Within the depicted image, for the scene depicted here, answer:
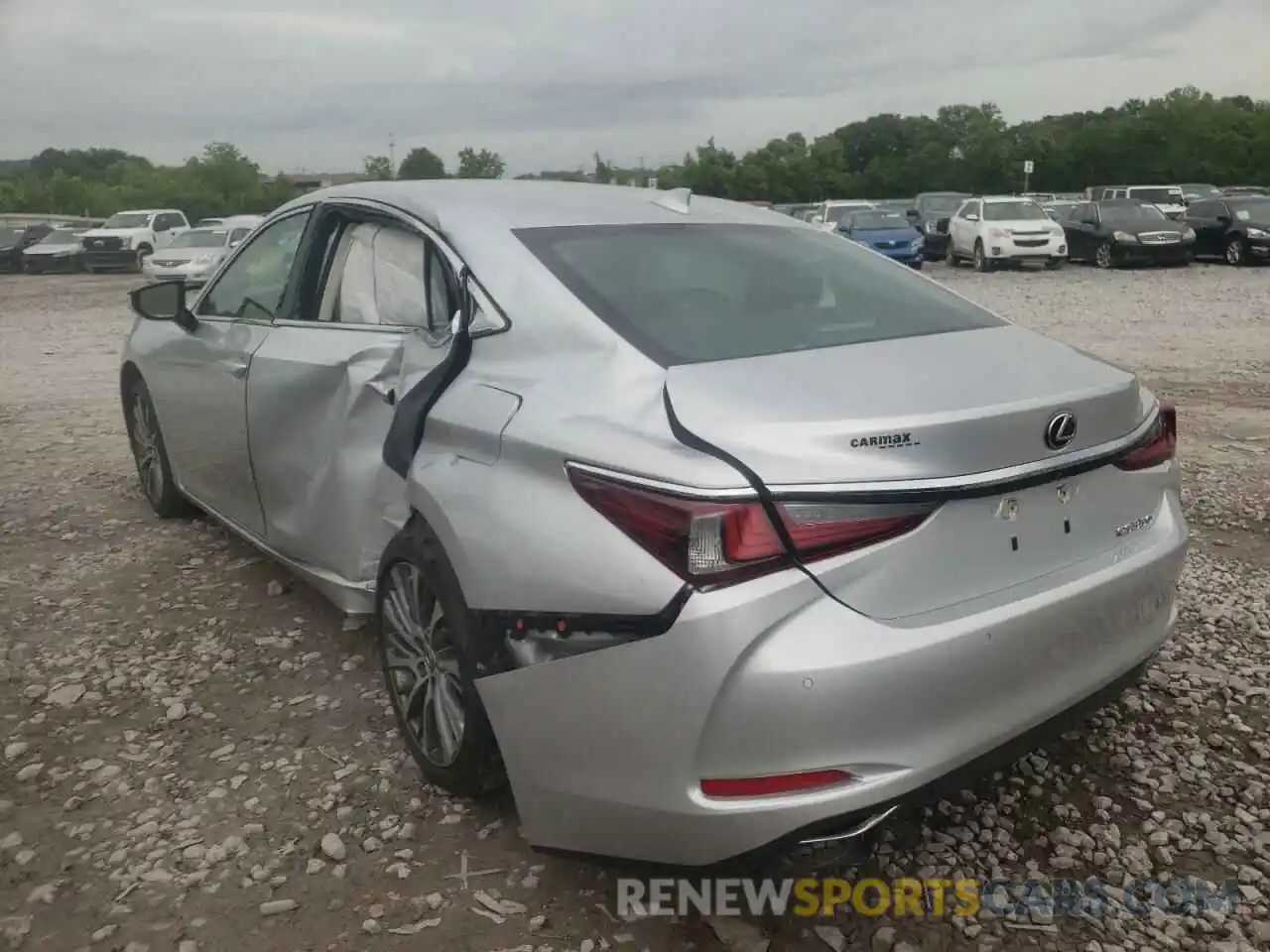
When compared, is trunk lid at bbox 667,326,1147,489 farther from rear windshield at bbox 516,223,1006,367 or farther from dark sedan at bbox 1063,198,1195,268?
dark sedan at bbox 1063,198,1195,268

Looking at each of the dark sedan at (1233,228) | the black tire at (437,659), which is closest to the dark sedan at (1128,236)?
the dark sedan at (1233,228)

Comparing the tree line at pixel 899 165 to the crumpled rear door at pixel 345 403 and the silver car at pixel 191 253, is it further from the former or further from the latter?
the crumpled rear door at pixel 345 403

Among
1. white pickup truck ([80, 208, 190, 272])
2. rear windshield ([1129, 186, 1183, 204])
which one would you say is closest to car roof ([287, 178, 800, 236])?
white pickup truck ([80, 208, 190, 272])

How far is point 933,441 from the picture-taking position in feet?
6.88

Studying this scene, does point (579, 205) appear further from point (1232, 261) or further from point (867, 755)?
point (1232, 261)

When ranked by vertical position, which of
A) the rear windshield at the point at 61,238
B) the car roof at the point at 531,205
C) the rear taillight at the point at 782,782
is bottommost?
the rear taillight at the point at 782,782

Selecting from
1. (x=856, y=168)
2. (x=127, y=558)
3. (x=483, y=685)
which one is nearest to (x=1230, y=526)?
(x=483, y=685)

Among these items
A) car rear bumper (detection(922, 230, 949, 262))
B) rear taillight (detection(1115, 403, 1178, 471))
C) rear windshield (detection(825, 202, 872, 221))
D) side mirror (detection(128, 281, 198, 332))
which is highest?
side mirror (detection(128, 281, 198, 332))

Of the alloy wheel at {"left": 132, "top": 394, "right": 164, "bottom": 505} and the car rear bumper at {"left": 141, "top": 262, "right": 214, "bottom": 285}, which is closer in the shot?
the alloy wheel at {"left": 132, "top": 394, "right": 164, "bottom": 505}

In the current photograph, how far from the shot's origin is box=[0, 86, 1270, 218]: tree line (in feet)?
185

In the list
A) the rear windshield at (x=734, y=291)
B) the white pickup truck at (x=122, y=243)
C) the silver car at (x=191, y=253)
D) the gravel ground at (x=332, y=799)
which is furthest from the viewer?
the white pickup truck at (x=122, y=243)

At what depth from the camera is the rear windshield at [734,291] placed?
8.43 feet

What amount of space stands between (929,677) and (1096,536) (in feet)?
2.06

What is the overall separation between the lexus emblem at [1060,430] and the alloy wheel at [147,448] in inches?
165
